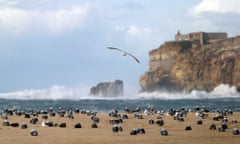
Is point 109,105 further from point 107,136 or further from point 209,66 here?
point 209,66

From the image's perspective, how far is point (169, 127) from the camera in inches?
1590

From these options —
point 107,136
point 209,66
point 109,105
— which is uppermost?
point 209,66

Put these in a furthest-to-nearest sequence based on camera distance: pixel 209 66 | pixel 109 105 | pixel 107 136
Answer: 1. pixel 209 66
2. pixel 109 105
3. pixel 107 136

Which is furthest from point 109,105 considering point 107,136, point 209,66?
point 209,66

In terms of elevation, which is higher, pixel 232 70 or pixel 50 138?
pixel 232 70

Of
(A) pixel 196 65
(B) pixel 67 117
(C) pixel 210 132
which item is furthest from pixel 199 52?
(C) pixel 210 132

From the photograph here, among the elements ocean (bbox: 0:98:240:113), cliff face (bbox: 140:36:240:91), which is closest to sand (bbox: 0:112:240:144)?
ocean (bbox: 0:98:240:113)

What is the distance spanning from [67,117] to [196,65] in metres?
148

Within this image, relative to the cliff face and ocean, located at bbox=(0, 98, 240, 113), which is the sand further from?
the cliff face

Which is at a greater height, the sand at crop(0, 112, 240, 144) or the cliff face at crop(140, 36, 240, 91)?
the cliff face at crop(140, 36, 240, 91)

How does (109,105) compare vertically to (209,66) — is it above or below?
below

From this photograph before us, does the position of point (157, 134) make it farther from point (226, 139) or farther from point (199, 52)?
point (199, 52)

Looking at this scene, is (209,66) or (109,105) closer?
(109,105)

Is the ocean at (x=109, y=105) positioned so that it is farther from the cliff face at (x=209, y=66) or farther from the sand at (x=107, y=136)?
the cliff face at (x=209, y=66)
